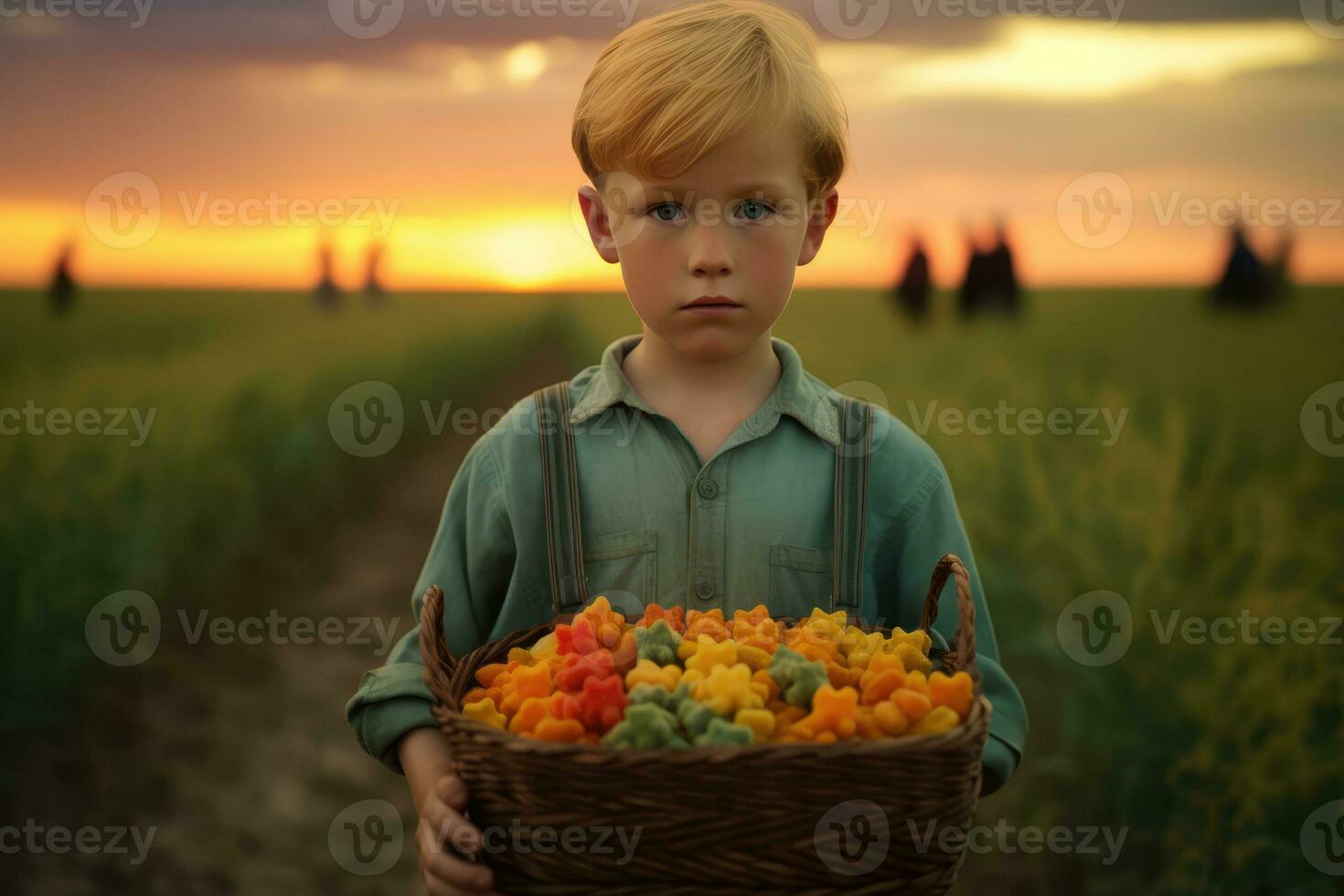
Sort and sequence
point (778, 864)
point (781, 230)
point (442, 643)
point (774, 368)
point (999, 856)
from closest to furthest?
point (778, 864) → point (442, 643) → point (781, 230) → point (774, 368) → point (999, 856)

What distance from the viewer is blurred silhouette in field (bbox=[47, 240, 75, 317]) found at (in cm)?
389

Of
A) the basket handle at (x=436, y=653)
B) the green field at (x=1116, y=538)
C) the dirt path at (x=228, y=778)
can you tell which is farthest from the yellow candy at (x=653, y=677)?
the dirt path at (x=228, y=778)

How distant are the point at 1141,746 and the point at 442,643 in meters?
2.43

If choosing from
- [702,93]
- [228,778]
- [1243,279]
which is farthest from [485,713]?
[228,778]

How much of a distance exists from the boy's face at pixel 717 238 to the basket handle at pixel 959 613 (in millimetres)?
452

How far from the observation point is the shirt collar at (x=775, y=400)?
184 centimetres

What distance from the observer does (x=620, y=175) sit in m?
1.72

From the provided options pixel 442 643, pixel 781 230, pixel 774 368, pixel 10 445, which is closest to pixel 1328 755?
pixel 774 368

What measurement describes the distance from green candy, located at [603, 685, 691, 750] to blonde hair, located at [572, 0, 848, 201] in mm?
773

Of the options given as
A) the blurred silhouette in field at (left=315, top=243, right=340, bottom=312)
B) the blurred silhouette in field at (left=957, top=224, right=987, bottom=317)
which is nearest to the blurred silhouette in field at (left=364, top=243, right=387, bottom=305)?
the blurred silhouette in field at (left=315, top=243, right=340, bottom=312)

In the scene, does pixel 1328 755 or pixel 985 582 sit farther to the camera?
pixel 985 582

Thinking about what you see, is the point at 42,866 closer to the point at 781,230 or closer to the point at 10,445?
the point at 10,445

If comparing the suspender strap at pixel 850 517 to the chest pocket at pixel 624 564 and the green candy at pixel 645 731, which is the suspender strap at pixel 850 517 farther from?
the green candy at pixel 645 731

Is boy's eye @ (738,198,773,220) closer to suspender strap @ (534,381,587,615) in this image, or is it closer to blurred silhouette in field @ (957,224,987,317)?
suspender strap @ (534,381,587,615)
